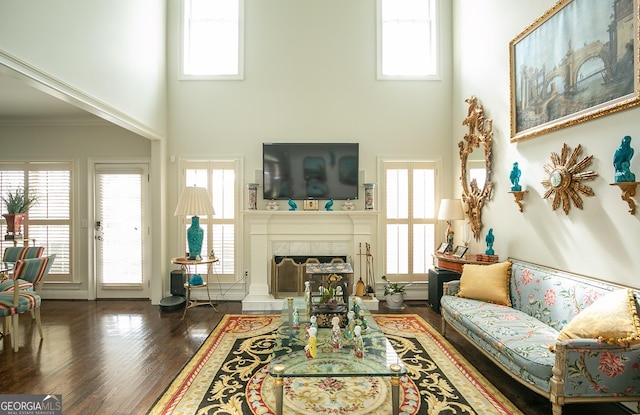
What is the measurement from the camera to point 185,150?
5.19m

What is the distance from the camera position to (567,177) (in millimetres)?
2941

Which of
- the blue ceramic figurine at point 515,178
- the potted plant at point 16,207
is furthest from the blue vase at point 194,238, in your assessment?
the blue ceramic figurine at point 515,178

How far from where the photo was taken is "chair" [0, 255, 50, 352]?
129 inches

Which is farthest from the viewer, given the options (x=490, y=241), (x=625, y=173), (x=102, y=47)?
(x=490, y=241)

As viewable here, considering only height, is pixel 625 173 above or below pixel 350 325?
above

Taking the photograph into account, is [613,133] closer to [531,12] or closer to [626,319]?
[626,319]

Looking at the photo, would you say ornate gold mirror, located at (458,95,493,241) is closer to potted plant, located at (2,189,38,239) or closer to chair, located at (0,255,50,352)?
chair, located at (0,255,50,352)

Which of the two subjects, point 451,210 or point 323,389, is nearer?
point 323,389

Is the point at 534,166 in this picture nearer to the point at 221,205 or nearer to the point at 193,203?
the point at 193,203

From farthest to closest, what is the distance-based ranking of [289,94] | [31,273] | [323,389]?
[289,94] < [31,273] < [323,389]


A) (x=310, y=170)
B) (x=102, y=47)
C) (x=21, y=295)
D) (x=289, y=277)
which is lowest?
(x=289, y=277)

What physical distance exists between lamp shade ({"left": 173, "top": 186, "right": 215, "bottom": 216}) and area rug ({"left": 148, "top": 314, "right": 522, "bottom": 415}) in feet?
5.29

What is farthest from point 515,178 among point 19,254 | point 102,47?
point 19,254

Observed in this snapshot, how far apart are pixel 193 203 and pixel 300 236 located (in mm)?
1591
